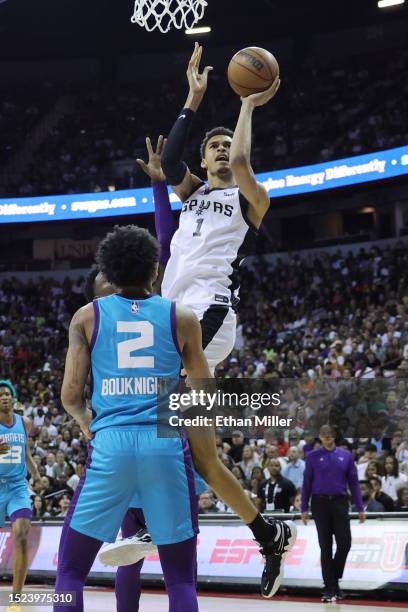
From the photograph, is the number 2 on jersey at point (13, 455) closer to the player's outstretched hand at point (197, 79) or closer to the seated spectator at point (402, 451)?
the player's outstretched hand at point (197, 79)

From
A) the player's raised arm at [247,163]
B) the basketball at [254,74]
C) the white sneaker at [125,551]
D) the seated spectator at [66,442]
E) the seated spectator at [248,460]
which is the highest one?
the basketball at [254,74]

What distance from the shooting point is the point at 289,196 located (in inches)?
1001

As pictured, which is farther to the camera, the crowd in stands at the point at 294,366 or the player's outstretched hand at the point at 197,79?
the crowd in stands at the point at 294,366

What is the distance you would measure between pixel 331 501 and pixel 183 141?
19.7ft

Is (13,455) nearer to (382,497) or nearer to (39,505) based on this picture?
(382,497)

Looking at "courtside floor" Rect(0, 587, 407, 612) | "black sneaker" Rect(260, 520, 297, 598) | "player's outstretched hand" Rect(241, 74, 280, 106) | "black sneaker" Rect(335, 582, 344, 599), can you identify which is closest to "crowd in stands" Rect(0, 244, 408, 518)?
"black sneaker" Rect(335, 582, 344, 599)

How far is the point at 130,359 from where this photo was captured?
4.05 meters

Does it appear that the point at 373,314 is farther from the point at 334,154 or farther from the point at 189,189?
the point at 189,189

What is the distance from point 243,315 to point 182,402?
1999 cm

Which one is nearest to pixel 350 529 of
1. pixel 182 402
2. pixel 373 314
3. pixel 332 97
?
pixel 182 402

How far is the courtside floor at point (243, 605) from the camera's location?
9.09 meters

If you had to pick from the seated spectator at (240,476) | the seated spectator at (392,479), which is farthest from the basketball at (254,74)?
the seated spectator at (240,476)

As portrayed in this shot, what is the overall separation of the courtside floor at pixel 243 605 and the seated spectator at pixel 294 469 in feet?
8.09

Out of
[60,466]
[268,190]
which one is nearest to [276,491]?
[60,466]
